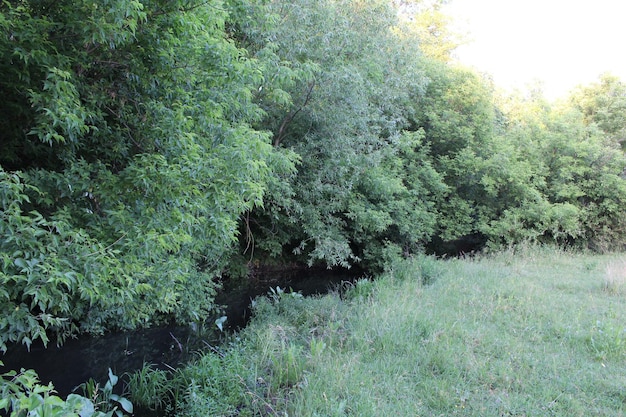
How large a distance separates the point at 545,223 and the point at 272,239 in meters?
8.73

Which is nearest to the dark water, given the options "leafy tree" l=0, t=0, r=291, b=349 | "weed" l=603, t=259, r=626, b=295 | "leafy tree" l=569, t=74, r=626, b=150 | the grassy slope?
"leafy tree" l=0, t=0, r=291, b=349

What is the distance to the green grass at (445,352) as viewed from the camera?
397 cm

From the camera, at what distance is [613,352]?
193 inches

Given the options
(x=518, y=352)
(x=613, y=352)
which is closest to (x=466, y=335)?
(x=518, y=352)

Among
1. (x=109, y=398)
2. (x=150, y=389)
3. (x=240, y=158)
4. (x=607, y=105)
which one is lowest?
(x=150, y=389)

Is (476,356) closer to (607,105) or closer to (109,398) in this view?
(109,398)

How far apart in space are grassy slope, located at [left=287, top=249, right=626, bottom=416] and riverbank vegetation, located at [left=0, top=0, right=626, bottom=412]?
2.34 m

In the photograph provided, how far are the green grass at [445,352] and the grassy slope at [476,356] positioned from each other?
0.01 m

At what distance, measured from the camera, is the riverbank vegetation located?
3936 millimetres

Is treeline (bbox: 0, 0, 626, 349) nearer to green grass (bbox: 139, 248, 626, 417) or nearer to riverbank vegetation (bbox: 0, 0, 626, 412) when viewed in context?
riverbank vegetation (bbox: 0, 0, 626, 412)

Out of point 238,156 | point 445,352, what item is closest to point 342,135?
point 238,156

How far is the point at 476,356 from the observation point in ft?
15.9

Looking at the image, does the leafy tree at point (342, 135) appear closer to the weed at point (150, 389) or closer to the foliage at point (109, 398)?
the weed at point (150, 389)

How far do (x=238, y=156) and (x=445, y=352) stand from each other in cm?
337
